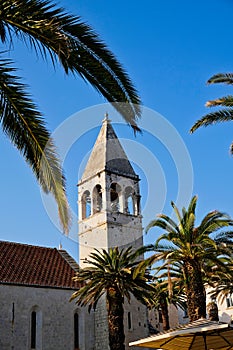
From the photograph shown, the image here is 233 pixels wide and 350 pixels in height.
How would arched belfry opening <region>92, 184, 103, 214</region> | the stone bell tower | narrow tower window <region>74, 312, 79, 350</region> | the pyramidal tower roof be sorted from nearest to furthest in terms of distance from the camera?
1. narrow tower window <region>74, 312, 79, 350</region>
2. the stone bell tower
3. arched belfry opening <region>92, 184, 103, 214</region>
4. the pyramidal tower roof

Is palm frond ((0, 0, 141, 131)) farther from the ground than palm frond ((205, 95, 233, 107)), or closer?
closer

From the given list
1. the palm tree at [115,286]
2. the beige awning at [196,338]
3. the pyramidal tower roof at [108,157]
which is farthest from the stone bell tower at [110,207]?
the beige awning at [196,338]

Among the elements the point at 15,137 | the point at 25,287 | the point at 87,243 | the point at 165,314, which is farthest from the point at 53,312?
the point at 15,137

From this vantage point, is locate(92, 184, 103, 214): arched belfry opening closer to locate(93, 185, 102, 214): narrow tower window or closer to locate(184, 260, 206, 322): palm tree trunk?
locate(93, 185, 102, 214): narrow tower window

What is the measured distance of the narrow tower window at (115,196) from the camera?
1463 inches

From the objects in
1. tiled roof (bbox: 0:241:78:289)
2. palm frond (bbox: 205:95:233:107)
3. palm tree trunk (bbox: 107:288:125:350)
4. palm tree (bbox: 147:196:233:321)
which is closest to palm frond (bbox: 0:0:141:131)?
palm frond (bbox: 205:95:233:107)

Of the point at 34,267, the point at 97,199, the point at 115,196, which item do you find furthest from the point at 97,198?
the point at 34,267

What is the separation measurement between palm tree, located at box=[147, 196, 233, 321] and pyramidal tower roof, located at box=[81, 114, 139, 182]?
576 inches

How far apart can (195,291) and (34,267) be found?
14646 mm

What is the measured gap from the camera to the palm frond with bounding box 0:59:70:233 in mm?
6914

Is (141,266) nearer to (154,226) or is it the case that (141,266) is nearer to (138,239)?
(154,226)

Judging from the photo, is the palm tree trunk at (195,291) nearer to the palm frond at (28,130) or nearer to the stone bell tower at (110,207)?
the stone bell tower at (110,207)

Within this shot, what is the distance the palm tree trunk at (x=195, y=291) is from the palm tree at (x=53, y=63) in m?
15.5

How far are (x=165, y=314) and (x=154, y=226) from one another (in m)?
14.6
